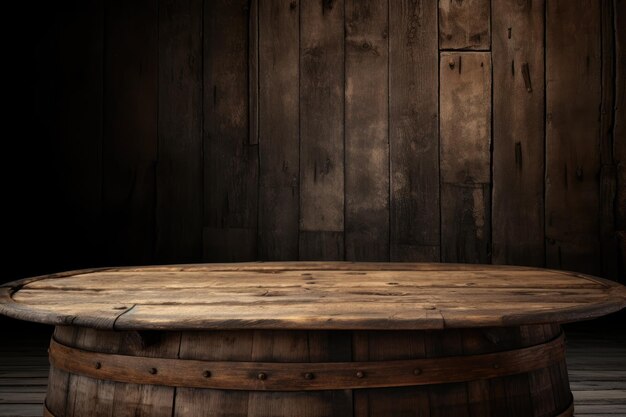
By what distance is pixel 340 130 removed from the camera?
3.34m

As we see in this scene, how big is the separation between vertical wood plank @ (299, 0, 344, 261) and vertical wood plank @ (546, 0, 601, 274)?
994 millimetres

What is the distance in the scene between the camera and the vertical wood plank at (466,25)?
10.8ft

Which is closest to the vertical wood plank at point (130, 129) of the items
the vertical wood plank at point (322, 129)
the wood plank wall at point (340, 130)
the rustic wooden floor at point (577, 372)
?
the wood plank wall at point (340, 130)

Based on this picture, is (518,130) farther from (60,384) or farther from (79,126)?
(60,384)

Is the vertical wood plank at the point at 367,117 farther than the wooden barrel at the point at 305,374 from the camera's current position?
Yes

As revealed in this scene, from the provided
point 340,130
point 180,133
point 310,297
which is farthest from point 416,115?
point 310,297

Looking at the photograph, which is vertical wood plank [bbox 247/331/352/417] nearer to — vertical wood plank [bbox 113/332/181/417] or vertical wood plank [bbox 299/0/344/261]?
vertical wood plank [bbox 113/332/181/417]

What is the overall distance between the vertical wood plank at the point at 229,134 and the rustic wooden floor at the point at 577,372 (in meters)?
0.98

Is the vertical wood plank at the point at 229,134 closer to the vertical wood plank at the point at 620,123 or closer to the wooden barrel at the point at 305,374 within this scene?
the vertical wood plank at the point at 620,123

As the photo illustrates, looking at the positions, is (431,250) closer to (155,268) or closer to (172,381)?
(155,268)

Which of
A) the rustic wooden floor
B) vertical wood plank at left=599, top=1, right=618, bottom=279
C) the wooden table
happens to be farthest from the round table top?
vertical wood plank at left=599, top=1, right=618, bottom=279

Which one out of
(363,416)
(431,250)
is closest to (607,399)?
(431,250)

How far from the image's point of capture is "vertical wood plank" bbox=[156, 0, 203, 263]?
3379 mm

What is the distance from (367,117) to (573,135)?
981 millimetres
